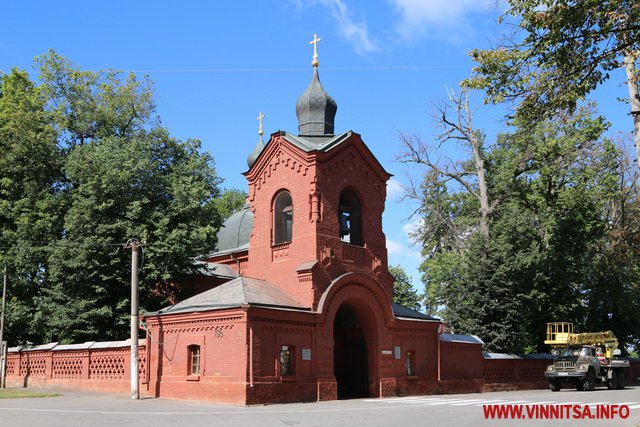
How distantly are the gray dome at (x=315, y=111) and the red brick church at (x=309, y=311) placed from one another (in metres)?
0.04

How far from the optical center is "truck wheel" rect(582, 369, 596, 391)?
29000 mm

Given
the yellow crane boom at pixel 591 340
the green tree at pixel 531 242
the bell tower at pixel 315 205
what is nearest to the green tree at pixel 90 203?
the bell tower at pixel 315 205

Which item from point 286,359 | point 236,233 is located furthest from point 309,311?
point 236,233

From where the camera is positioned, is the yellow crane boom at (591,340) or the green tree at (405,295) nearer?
the yellow crane boom at (591,340)

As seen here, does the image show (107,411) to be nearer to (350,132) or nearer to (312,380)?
(312,380)

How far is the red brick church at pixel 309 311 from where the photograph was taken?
2114 cm

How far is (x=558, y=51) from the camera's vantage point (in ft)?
42.3

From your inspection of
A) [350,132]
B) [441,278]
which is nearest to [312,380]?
[350,132]

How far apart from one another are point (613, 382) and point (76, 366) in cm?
2426

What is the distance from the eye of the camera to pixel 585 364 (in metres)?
28.8

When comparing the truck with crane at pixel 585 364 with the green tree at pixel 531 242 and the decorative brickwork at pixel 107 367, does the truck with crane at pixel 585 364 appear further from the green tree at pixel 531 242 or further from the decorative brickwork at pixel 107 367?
the decorative brickwork at pixel 107 367

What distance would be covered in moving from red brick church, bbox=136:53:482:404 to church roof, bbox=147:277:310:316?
65 millimetres

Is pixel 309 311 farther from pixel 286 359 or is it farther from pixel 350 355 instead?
pixel 350 355

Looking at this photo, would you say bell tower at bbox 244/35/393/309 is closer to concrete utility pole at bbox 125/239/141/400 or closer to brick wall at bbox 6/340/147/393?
concrete utility pole at bbox 125/239/141/400
